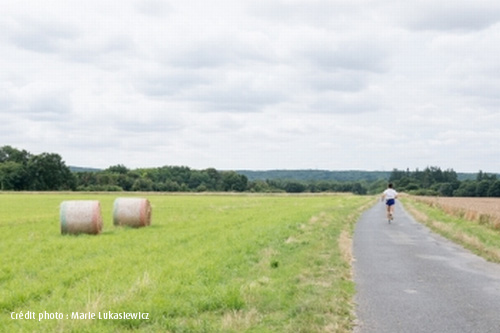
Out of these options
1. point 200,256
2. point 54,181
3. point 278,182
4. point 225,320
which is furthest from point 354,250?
point 278,182

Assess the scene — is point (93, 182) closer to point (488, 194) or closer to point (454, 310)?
point (488, 194)

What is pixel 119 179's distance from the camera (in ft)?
478

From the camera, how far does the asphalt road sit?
8.05 metres

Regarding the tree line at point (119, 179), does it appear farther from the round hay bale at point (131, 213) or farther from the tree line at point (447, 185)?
the round hay bale at point (131, 213)

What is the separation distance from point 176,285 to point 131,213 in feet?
43.9

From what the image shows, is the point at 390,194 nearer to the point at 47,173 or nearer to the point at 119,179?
the point at 47,173

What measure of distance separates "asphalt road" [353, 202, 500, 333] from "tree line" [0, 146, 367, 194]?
110824 mm

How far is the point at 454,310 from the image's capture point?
28.9ft

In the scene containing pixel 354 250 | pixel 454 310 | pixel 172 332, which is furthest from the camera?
pixel 354 250

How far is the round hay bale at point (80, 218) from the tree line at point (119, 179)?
4082 inches

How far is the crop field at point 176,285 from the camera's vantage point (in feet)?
25.2

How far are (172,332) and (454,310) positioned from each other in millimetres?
4495

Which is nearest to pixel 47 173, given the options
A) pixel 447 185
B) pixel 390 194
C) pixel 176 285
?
pixel 447 185

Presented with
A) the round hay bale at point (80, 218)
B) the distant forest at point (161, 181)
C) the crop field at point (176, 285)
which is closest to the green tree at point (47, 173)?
the distant forest at point (161, 181)
